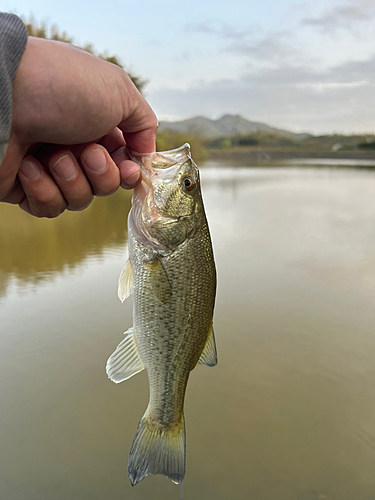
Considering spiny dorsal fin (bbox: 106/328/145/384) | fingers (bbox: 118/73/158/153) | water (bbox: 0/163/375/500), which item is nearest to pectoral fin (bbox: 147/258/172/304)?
spiny dorsal fin (bbox: 106/328/145/384)

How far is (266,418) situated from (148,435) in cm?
189

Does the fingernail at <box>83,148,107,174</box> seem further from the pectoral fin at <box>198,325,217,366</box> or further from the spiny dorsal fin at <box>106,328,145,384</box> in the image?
the pectoral fin at <box>198,325,217,366</box>

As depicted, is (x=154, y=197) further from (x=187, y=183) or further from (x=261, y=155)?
(x=261, y=155)

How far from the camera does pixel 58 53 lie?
→ 155cm

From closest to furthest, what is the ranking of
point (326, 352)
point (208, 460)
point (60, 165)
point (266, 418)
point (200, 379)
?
point (60, 165) → point (208, 460) → point (266, 418) → point (200, 379) → point (326, 352)

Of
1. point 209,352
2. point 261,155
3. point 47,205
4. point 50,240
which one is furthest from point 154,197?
point 261,155

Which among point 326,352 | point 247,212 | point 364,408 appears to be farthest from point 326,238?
point 364,408

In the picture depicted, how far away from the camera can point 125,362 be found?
6.43 ft

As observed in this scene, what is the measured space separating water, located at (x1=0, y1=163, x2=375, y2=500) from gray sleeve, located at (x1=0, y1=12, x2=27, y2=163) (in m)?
2.53

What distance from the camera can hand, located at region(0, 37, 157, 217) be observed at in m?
1.54

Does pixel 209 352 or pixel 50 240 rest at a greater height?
pixel 209 352

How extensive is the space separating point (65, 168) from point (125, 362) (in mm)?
986

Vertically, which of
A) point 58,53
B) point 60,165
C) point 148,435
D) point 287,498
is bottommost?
point 287,498

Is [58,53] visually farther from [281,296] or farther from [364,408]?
[281,296]
